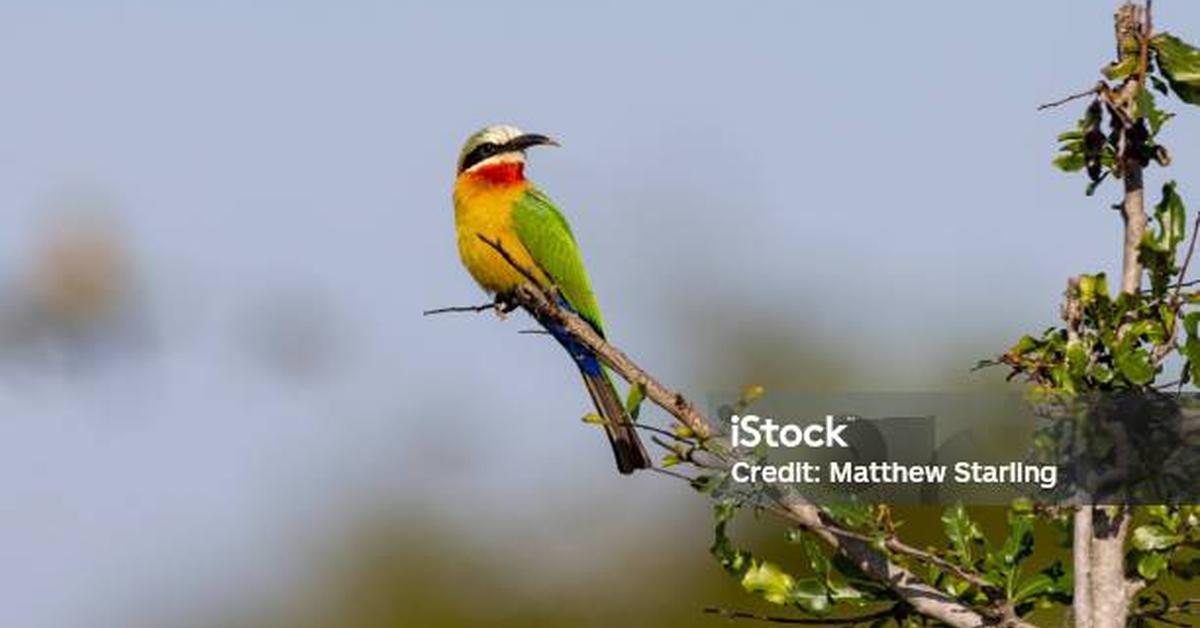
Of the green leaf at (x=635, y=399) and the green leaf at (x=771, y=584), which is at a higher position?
the green leaf at (x=635, y=399)

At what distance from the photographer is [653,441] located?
333 inches

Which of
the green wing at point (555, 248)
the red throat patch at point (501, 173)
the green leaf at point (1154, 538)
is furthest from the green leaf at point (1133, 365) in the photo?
the red throat patch at point (501, 173)

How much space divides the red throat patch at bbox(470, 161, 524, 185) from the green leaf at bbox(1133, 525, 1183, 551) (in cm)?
580

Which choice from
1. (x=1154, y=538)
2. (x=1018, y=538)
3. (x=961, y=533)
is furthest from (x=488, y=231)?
(x=1154, y=538)

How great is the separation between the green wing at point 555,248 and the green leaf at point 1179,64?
4.19 meters

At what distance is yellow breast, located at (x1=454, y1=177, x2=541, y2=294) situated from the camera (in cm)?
1309

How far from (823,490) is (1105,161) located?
1395 mm

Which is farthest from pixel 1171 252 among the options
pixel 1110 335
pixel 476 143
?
pixel 476 143

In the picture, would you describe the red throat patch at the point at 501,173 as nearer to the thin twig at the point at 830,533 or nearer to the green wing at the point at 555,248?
the green wing at the point at 555,248

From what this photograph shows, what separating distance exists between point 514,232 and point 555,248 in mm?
352

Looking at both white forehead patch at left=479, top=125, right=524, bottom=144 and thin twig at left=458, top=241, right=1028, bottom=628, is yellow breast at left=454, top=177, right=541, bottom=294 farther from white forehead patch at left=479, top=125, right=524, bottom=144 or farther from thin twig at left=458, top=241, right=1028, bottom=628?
thin twig at left=458, top=241, right=1028, bottom=628

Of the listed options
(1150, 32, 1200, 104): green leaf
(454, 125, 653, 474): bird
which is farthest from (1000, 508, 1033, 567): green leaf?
(454, 125, 653, 474): bird

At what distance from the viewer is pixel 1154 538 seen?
27.8ft

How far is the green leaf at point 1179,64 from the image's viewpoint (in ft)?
28.5
